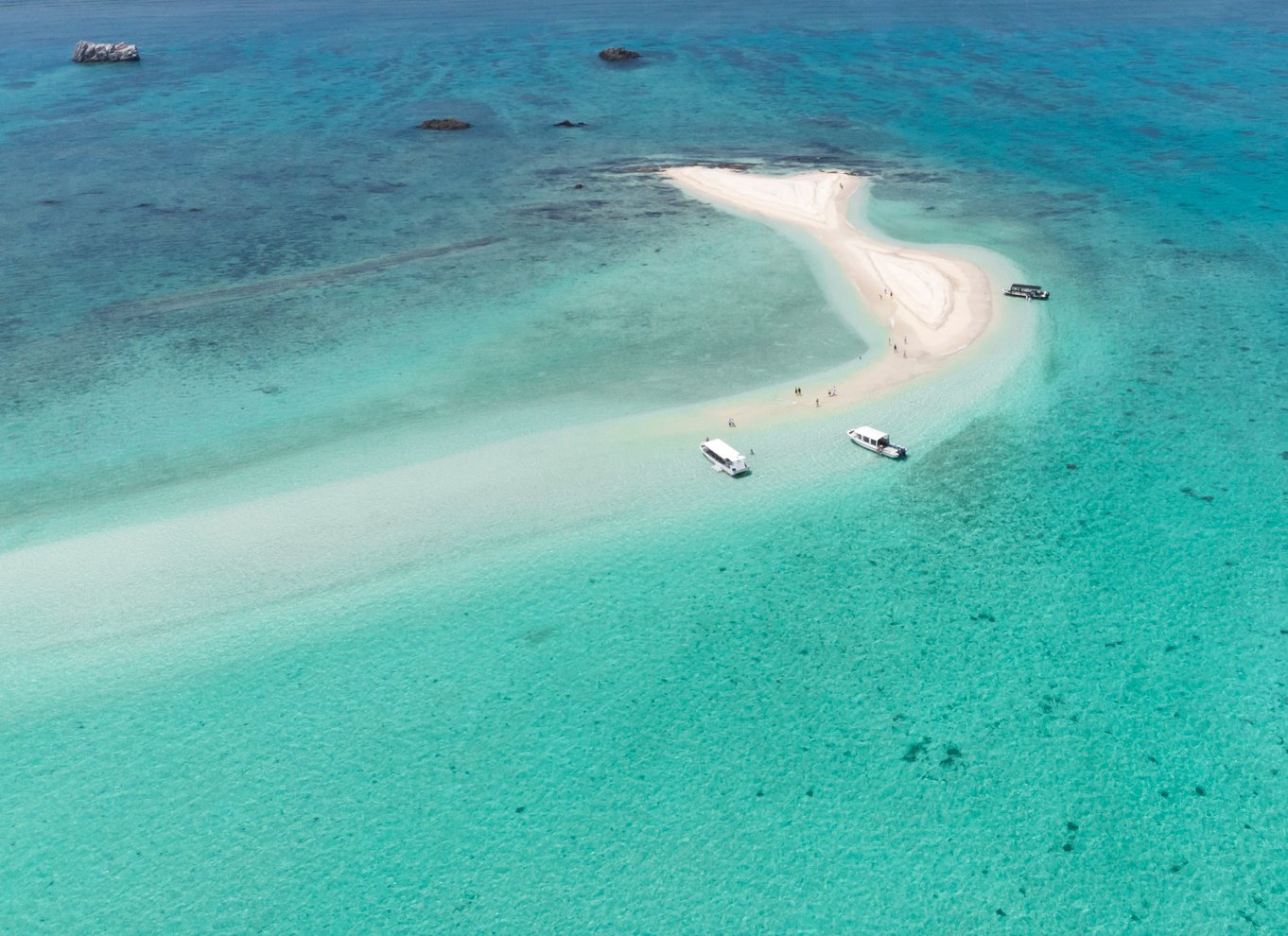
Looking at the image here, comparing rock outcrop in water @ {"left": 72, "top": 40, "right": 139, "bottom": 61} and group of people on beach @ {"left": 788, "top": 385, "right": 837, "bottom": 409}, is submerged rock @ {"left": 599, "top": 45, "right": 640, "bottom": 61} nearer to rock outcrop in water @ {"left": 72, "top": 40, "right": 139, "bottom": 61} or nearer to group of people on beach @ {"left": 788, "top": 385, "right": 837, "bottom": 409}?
rock outcrop in water @ {"left": 72, "top": 40, "right": 139, "bottom": 61}

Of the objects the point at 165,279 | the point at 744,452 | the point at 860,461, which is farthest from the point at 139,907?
the point at 165,279

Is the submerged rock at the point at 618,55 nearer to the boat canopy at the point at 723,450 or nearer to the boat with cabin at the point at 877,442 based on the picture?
the boat with cabin at the point at 877,442

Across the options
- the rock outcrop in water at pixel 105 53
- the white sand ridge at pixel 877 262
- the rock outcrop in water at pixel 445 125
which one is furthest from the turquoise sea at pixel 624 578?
the rock outcrop in water at pixel 105 53

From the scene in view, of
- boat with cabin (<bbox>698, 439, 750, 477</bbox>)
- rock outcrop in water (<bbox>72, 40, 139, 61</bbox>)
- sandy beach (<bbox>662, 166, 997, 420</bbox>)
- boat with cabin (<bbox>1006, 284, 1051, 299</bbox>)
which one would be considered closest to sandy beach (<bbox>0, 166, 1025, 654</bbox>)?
sandy beach (<bbox>662, 166, 997, 420</bbox>)

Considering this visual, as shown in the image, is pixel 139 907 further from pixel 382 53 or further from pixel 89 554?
pixel 382 53

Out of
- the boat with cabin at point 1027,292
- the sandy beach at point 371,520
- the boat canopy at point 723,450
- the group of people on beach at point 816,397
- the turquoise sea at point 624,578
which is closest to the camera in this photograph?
the turquoise sea at point 624,578

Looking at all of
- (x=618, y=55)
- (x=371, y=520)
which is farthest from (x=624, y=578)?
(x=618, y=55)

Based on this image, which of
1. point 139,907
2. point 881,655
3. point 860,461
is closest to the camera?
point 139,907
